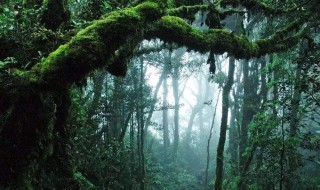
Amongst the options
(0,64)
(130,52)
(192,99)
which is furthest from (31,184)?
(192,99)

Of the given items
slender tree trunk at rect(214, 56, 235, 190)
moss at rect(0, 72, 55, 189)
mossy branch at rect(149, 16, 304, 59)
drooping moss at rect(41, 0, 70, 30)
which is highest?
drooping moss at rect(41, 0, 70, 30)

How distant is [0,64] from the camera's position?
416 centimetres

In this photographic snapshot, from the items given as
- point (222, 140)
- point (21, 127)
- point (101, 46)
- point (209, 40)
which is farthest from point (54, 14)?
point (222, 140)

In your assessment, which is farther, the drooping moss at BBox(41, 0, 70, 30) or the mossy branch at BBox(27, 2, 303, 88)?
the drooping moss at BBox(41, 0, 70, 30)

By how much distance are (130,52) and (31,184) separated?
2.41 m

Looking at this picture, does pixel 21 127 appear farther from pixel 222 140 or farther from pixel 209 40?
pixel 222 140

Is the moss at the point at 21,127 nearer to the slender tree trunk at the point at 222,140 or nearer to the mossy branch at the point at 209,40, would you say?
the mossy branch at the point at 209,40

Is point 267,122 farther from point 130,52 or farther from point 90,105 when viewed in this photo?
point 130,52

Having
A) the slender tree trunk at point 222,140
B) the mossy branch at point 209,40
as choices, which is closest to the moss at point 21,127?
the mossy branch at point 209,40

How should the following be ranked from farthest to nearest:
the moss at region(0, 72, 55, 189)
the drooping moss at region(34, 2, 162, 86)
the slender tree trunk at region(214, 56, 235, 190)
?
the slender tree trunk at region(214, 56, 235, 190) < the moss at region(0, 72, 55, 189) < the drooping moss at region(34, 2, 162, 86)

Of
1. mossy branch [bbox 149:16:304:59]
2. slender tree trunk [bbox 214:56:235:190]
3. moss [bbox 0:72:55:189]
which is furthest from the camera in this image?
slender tree trunk [bbox 214:56:235:190]

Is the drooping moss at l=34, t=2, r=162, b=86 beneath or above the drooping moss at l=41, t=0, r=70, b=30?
beneath

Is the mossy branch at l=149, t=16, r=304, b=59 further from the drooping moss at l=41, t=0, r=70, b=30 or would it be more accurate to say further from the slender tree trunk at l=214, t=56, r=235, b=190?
the slender tree trunk at l=214, t=56, r=235, b=190

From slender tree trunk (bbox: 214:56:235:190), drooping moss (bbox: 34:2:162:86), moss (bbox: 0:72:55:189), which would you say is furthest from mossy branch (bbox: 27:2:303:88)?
slender tree trunk (bbox: 214:56:235:190)
